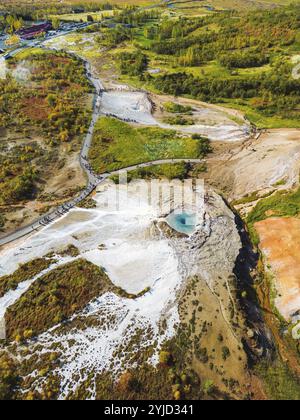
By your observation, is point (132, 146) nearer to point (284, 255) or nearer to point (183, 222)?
point (183, 222)

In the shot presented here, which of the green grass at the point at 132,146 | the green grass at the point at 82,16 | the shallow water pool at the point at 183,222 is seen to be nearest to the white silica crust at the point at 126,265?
the shallow water pool at the point at 183,222

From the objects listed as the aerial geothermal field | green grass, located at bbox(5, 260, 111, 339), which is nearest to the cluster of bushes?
the aerial geothermal field

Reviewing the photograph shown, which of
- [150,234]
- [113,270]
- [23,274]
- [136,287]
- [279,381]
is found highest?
[150,234]

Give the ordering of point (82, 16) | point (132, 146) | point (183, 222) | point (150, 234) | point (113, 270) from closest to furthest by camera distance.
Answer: point (113, 270) → point (150, 234) → point (183, 222) → point (132, 146) → point (82, 16)

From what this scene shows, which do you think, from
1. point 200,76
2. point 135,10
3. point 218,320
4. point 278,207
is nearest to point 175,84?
point 200,76

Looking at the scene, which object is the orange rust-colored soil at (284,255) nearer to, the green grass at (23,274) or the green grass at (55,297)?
the green grass at (55,297)

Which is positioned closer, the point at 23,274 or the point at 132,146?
the point at 23,274

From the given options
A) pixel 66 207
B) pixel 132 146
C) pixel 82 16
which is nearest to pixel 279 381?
pixel 66 207

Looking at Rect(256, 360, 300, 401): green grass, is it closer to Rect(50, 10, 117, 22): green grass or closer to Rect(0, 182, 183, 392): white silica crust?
Rect(0, 182, 183, 392): white silica crust

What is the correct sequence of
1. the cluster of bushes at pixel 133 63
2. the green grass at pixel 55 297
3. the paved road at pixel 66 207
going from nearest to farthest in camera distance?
the green grass at pixel 55 297 → the paved road at pixel 66 207 → the cluster of bushes at pixel 133 63
